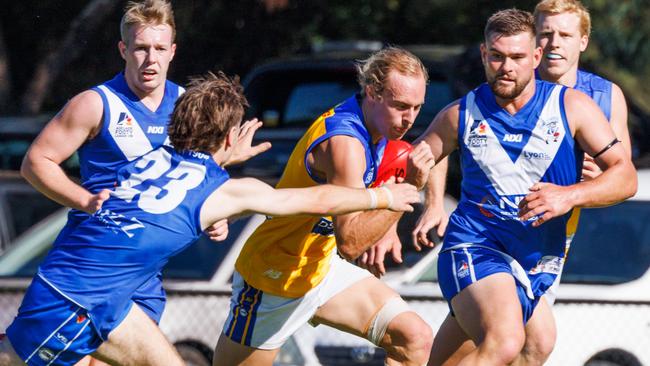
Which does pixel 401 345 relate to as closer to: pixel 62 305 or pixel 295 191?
pixel 295 191

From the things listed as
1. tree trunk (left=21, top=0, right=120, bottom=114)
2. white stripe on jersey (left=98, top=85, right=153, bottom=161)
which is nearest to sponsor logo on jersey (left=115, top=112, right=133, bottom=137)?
white stripe on jersey (left=98, top=85, right=153, bottom=161)

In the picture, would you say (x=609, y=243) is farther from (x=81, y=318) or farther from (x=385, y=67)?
(x=81, y=318)

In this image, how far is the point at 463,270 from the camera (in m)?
6.70

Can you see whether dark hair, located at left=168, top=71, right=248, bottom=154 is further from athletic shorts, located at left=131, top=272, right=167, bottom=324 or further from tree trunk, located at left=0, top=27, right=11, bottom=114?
tree trunk, located at left=0, top=27, right=11, bottom=114

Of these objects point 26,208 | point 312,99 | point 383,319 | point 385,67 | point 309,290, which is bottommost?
point 26,208

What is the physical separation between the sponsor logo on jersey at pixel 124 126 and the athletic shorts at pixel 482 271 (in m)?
1.71

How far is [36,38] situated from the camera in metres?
16.0

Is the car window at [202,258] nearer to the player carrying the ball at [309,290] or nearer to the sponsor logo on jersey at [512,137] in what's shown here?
the player carrying the ball at [309,290]

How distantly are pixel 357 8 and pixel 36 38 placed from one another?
12.6 ft

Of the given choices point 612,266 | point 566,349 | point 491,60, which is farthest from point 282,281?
point 612,266

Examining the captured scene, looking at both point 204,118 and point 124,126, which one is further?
point 124,126

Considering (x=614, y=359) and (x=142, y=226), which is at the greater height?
(x=142, y=226)

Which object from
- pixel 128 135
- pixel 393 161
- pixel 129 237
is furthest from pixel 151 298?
pixel 393 161

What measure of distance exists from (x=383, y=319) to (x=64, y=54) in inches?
347
